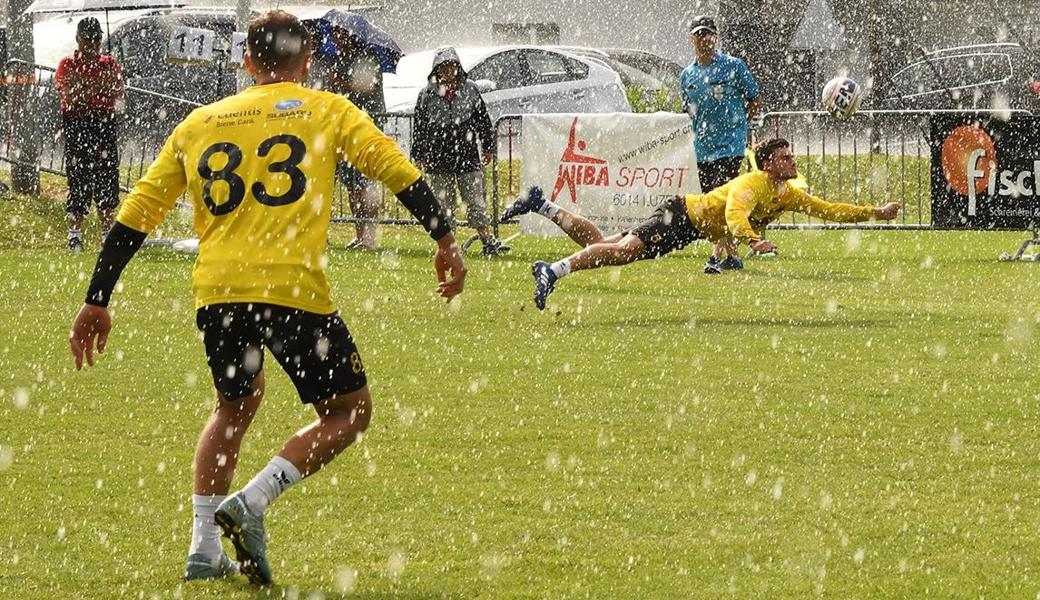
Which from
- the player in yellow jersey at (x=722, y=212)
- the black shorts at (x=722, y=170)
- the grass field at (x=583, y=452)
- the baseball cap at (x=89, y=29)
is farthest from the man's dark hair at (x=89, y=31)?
the player in yellow jersey at (x=722, y=212)

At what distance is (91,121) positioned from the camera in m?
17.1

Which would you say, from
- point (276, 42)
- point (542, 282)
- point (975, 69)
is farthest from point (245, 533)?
point (975, 69)

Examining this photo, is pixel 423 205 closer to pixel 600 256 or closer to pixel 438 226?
pixel 438 226

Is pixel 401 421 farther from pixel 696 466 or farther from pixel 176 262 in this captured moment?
pixel 176 262

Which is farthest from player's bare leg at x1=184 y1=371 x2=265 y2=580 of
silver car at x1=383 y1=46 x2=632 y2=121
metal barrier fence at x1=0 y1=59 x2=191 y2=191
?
silver car at x1=383 y1=46 x2=632 y2=121

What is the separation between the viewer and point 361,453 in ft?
25.0

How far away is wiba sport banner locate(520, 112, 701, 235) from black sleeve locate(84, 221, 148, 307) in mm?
13039

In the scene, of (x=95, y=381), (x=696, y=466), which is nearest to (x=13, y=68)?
(x=95, y=381)

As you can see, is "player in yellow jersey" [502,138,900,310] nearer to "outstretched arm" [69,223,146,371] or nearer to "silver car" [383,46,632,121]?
"outstretched arm" [69,223,146,371]

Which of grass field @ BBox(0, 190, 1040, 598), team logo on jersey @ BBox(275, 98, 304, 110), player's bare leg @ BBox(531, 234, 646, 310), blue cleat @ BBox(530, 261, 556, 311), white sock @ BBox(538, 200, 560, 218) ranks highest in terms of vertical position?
team logo on jersey @ BBox(275, 98, 304, 110)

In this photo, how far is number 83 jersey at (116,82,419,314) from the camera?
5.54 meters

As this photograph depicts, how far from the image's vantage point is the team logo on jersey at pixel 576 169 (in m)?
18.7

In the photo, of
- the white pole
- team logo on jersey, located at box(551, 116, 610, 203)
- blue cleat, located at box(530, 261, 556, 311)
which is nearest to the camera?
blue cleat, located at box(530, 261, 556, 311)

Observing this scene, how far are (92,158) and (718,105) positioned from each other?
5593mm
